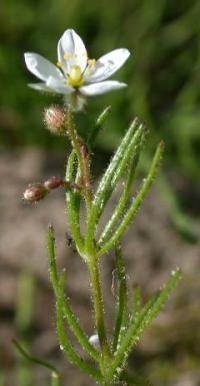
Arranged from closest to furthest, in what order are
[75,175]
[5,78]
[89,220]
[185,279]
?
[89,220]
[75,175]
[185,279]
[5,78]

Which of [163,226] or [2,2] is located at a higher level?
[2,2]

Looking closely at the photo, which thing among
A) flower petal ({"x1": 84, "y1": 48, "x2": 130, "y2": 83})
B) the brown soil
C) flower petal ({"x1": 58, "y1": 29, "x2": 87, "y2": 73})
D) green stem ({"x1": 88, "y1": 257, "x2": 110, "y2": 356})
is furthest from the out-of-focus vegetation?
green stem ({"x1": 88, "y1": 257, "x2": 110, "y2": 356})

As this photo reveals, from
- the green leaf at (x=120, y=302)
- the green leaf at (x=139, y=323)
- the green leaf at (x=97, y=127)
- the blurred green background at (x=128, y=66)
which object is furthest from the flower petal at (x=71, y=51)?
the blurred green background at (x=128, y=66)

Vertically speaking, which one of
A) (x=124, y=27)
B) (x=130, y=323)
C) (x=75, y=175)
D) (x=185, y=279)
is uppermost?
(x=75, y=175)

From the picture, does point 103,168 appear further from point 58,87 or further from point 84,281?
point 58,87

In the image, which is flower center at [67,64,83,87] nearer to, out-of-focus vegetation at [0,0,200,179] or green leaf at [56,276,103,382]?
green leaf at [56,276,103,382]

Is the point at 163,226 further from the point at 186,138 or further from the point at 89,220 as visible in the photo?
the point at 89,220

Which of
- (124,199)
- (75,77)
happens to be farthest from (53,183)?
(75,77)

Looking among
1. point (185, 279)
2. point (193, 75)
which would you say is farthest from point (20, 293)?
point (193, 75)
